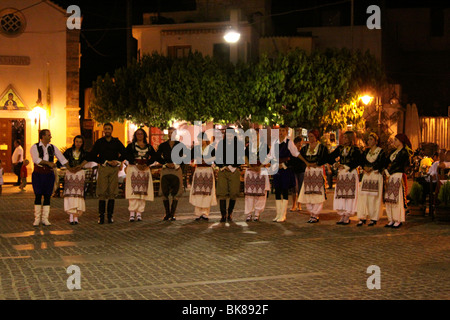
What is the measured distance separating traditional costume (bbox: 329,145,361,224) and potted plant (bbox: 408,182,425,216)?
2537mm

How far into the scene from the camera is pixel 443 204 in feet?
47.9

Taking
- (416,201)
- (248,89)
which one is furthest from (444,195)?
(248,89)

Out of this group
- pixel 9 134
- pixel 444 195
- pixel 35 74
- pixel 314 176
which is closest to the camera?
pixel 314 176

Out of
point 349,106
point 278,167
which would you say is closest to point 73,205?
point 278,167

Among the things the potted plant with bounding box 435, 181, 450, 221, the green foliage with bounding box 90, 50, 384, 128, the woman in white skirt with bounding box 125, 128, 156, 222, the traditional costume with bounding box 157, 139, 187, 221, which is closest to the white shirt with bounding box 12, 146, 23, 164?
the green foliage with bounding box 90, 50, 384, 128

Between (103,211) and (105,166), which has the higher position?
(105,166)

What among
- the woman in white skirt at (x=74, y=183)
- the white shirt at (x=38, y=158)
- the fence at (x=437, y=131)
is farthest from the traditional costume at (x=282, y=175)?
the fence at (x=437, y=131)

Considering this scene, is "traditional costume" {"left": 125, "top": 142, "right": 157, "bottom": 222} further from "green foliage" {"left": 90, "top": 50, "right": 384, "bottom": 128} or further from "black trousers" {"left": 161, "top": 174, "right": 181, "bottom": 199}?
"green foliage" {"left": 90, "top": 50, "right": 384, "bottom": 128}

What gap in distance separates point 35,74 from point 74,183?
21028 millimetres

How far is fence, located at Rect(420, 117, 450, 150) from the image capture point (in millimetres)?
36781

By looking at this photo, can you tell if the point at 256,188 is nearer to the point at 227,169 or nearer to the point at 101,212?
the point at 227,169

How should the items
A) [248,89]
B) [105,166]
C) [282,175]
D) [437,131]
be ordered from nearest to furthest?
[105,166]
[282,175]
[248,89]
[437,131]

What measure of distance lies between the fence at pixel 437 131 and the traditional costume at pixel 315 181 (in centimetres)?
2471

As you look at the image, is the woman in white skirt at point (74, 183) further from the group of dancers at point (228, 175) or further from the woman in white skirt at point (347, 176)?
the woman in white skirt at point (347, 176)
